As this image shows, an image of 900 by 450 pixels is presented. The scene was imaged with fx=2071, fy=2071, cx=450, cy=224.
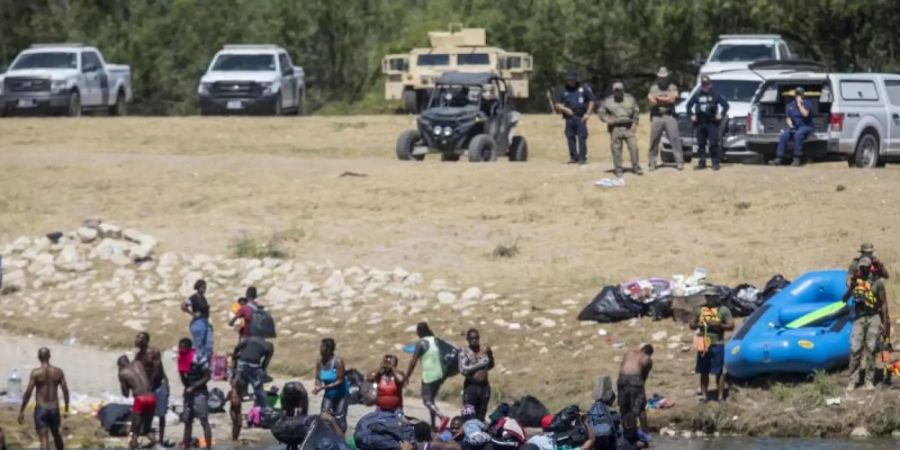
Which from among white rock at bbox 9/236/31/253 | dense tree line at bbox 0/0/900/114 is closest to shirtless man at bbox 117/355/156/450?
white rock at bbox 9/236/31/253

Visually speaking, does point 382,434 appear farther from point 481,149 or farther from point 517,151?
point 517,151

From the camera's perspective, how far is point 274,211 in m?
30.9

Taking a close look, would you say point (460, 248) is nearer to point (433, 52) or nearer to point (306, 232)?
point (306, 232)

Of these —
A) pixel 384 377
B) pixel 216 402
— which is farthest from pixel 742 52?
pixel 384 377

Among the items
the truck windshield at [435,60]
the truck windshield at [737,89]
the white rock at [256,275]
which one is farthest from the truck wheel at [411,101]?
the white rock at [256,275]

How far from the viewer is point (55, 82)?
143 feet

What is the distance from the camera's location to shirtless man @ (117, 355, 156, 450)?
64.1 ft

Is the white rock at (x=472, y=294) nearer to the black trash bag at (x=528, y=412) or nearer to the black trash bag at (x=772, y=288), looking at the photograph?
the black trash bag at (x=772, y=288)

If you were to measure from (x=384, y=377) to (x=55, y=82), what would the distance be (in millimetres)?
25605

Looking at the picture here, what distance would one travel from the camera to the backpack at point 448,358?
810 inches

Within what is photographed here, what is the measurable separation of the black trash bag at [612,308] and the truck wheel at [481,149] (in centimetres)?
940

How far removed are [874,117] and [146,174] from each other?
38.7 ft

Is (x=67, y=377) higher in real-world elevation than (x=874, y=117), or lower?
lower

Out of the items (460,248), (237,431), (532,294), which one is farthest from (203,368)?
(460,248)
